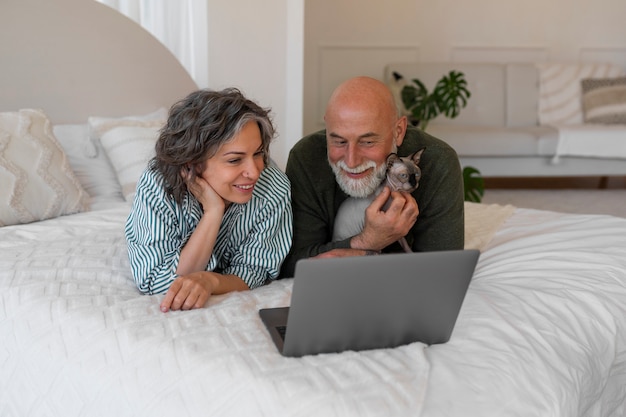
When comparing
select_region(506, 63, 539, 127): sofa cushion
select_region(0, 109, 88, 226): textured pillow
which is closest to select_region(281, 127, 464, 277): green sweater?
select_region(0, 109, 88, 226): textured pillow

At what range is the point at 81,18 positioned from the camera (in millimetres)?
3273

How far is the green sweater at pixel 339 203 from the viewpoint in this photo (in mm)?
2018

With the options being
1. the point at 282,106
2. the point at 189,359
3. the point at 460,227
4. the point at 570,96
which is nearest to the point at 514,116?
the point at 570,96

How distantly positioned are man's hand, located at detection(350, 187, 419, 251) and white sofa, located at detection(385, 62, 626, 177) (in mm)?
4049

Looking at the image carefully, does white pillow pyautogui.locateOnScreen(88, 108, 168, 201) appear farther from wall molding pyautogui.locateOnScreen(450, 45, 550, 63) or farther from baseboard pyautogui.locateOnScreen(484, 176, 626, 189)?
wall molding pyautogui.locateOnScreen(450, 45, 550, 63)

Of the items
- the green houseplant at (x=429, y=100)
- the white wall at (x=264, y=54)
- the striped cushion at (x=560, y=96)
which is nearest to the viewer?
the white wall at (x=264, y=54)

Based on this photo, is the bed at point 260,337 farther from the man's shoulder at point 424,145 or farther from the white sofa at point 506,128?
the white sofa at point 506,128

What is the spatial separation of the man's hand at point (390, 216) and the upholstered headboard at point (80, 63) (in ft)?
6.01

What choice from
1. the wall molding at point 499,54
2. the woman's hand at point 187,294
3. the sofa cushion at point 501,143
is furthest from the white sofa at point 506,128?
the woman's hand at point 187,294

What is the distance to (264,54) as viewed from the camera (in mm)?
3791

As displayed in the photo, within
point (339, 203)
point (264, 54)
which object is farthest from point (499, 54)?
point (339, 203)

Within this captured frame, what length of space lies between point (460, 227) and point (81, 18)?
2.04m

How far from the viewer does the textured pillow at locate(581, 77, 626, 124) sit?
624 centimetres

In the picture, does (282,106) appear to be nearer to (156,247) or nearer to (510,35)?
(156,247)
